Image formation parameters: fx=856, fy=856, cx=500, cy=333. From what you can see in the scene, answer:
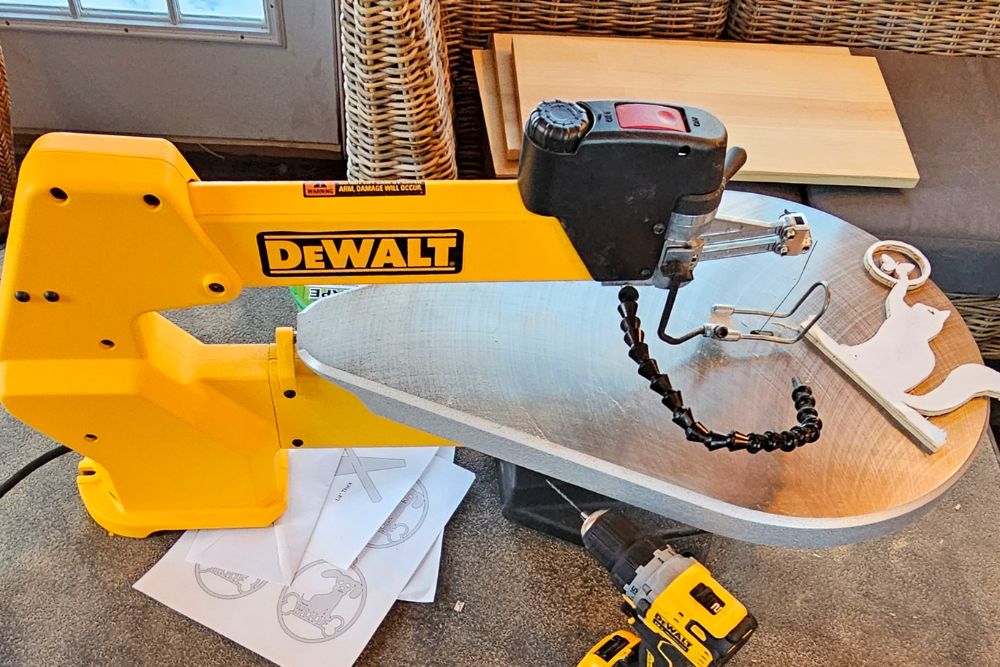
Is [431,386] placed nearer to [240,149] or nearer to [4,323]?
A: [4,323]

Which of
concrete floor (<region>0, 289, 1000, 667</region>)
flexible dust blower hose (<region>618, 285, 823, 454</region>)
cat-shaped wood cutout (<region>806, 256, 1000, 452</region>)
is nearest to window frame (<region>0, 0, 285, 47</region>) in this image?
concrete floor (<region>0, 289, 1000, 667</region>)

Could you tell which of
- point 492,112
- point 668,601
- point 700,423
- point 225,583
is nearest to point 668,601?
point 668,601

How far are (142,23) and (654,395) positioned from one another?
1.19 metres

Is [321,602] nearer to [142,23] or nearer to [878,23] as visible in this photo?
[142,23]

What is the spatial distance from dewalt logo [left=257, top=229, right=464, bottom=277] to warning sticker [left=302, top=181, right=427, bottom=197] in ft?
0.10

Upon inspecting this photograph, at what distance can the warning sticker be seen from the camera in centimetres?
71

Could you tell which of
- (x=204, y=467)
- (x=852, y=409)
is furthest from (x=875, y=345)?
(x=204, y=467)

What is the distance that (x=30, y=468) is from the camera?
1160 mm

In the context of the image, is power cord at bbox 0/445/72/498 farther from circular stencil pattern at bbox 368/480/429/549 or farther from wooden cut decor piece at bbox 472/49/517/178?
wooden cut decor piece at bbox 472/49/517/178

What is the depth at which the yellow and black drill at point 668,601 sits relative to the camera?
80 cm

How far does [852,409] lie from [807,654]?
37cm

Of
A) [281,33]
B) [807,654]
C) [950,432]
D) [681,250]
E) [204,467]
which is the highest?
[681,250]

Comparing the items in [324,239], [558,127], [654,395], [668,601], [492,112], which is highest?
[558,127]

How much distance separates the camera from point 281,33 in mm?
1540
